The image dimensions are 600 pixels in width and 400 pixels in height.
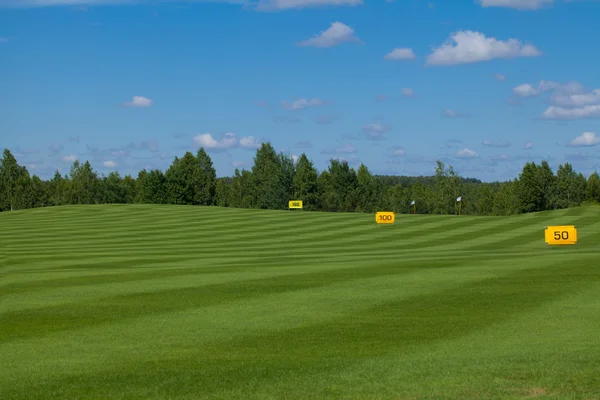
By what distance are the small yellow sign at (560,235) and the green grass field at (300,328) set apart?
7628 millimetres

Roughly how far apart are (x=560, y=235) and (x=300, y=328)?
78.0ft

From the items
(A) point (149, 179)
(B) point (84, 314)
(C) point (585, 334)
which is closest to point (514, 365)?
(C) point (585, 334)

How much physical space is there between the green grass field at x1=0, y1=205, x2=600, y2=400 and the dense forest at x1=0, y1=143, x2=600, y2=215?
305ft

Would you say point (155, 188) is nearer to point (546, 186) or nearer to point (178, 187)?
point (178, 187)

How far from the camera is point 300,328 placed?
13281 millimetres

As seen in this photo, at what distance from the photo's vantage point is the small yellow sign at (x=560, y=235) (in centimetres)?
3319

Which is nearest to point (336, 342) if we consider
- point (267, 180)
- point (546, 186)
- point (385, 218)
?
point (385, 218)

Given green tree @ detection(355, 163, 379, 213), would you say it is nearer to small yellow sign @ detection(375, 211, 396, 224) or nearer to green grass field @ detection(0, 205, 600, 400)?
small yellow sign @ detection(375, 211, 396, 224)

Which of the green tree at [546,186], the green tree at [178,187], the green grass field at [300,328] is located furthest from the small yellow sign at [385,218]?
the green tree at [546,186]

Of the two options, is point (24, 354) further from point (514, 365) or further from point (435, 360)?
point (514, 365)

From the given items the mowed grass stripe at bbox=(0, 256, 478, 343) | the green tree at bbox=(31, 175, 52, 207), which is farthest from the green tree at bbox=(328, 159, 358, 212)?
the mowed grass stripe at bbox=(0, 256, 478, 343)

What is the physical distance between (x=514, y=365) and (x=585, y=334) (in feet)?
9.78

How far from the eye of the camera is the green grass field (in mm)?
9273

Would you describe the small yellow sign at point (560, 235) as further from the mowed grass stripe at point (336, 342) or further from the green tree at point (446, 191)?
the green tree at point (446, 191)
